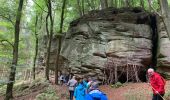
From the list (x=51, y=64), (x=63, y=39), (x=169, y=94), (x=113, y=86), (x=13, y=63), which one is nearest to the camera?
(x=169, y=94)

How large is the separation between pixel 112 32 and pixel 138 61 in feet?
10.3

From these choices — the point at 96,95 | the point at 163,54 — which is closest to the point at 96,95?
the point at 96,95

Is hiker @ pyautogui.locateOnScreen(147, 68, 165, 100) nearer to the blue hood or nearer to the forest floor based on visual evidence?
the forest floor

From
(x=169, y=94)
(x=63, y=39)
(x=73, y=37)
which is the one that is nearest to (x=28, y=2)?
(x=63, y=39)

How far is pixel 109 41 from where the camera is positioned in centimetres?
2014

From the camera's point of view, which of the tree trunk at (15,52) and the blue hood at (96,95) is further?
the tree trunk at (15,52)

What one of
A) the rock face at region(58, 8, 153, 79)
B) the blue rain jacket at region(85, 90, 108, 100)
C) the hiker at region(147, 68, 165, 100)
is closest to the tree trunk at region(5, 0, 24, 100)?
the rock face at region(58, 8, 153, 79)

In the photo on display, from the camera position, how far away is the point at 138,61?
19.3 meters

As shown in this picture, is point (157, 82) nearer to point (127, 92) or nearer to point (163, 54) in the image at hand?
point (127, 92)

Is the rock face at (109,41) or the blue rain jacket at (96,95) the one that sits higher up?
the rock face at (109,41)

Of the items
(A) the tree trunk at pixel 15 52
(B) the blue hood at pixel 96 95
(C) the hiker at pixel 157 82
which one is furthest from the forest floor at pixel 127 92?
(B) the blue hood at pixel 96 95

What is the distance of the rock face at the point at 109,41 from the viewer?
1950cm

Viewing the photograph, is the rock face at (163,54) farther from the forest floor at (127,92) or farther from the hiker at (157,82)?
the hiker at (157,82)

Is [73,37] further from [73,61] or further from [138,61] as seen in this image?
[138,61]
